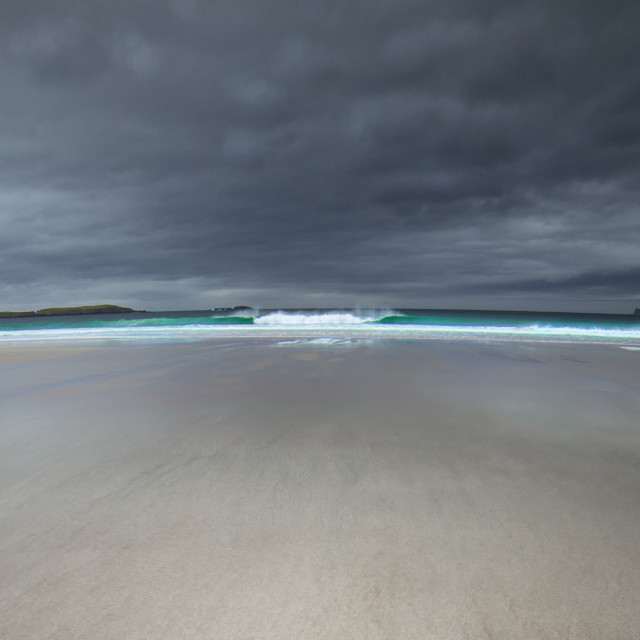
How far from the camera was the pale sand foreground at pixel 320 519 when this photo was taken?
1.38 metres

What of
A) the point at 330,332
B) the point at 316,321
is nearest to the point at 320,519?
the point at 330,332

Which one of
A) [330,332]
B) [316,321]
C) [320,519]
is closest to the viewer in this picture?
[320,519]

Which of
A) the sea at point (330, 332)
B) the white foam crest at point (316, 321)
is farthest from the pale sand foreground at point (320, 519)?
the white foam crest at point (316, 321)

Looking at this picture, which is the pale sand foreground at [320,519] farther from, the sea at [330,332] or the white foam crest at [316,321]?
the white foam crest at [316,321]

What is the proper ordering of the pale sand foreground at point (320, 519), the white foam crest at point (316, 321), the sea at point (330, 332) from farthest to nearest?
Answer: the white foam crest at point (316, 321), the sea at point (330, 332), the pale sand foreground at point (320, 519)

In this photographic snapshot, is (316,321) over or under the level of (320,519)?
over

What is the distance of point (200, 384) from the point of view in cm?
602

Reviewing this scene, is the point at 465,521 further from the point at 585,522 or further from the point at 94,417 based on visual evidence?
the point at 94,417

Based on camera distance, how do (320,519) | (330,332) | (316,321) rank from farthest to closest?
(316,321)
(330,332)
(320,519)

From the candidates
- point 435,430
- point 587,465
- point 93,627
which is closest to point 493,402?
point 435,430

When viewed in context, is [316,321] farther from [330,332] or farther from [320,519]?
[320,519]

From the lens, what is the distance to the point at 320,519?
6.55ft

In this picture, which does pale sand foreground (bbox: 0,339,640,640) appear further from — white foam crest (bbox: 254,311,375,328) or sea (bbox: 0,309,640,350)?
white foam crest (bbox: 254,311,375,328)

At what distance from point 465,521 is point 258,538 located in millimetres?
1022
